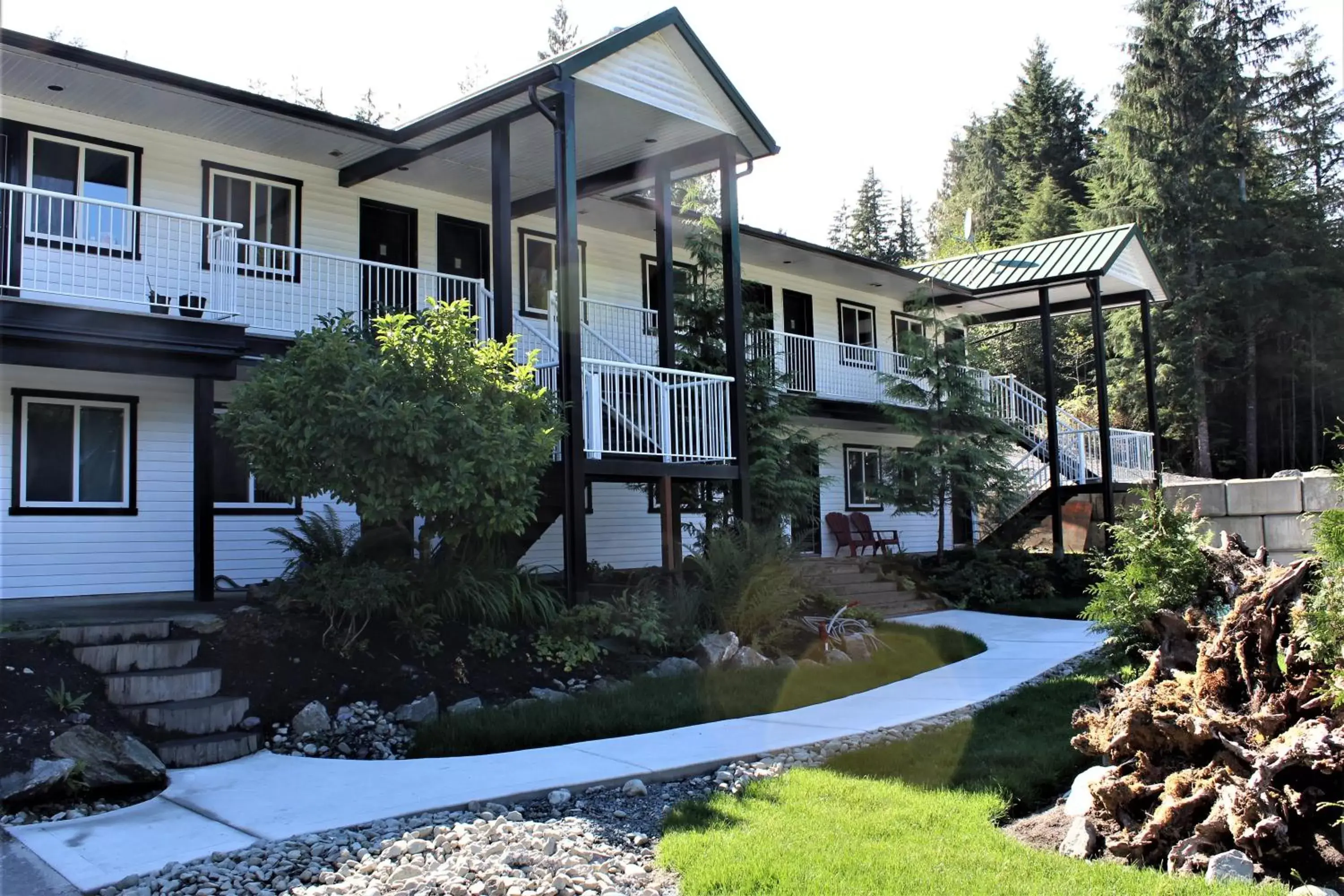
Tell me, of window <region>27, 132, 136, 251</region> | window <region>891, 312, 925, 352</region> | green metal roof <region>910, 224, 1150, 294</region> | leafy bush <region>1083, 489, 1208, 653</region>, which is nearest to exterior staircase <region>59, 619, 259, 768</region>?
window <region>27, 132, 136, 251</region>

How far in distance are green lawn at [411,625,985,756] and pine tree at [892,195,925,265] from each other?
47411 mm

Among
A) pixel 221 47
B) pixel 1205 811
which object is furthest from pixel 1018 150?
pixel 1205 811

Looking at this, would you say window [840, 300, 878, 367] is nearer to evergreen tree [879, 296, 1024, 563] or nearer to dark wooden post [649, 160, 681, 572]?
evergreen tree [879, 296, 1024, 563]

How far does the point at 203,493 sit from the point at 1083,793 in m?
8.84

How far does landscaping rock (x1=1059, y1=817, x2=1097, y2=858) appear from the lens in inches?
179

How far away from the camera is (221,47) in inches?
1368

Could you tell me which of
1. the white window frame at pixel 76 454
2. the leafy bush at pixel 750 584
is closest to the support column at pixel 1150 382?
the leafy bush at pixel 750 584

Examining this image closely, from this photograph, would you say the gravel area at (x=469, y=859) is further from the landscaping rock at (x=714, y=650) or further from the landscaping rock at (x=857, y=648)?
the landscaping rock at (x=857, y=648)

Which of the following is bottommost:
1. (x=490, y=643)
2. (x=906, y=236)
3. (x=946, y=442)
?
(x=490, y=643)

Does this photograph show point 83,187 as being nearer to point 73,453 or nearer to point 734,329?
point 73,453

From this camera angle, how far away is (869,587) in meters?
15.1

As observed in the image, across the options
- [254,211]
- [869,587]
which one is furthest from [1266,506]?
[254,211]

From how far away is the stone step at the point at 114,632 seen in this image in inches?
292

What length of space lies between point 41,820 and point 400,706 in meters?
2.58
